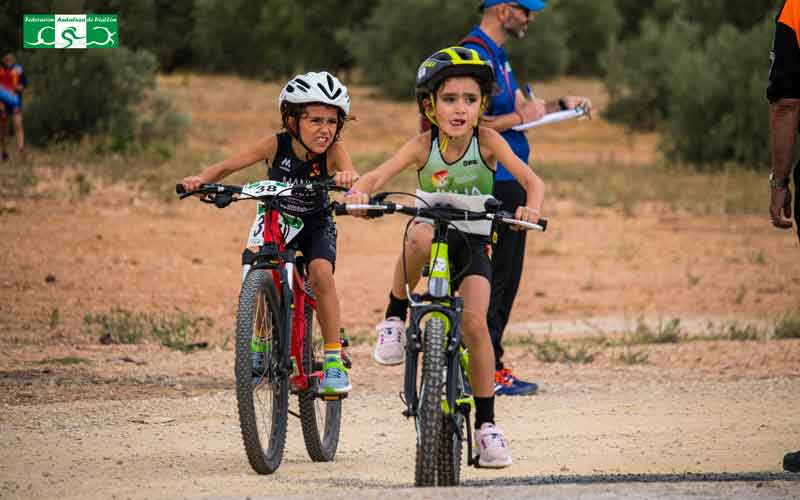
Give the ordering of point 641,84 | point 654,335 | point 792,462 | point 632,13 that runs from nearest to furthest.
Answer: point 792,462 → point 654,335 → point 641,84 → point 632,13

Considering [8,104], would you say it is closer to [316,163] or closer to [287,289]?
[316,163]

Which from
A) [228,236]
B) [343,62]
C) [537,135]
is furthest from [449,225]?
[343,62]

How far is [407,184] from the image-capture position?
22078 mm

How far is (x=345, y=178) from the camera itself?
641cm

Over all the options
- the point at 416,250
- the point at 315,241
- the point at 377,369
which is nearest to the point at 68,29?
the point at 377,369

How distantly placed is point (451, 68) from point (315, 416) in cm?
191

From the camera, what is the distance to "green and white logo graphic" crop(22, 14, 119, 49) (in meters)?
17.1

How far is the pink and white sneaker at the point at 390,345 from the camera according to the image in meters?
6.27

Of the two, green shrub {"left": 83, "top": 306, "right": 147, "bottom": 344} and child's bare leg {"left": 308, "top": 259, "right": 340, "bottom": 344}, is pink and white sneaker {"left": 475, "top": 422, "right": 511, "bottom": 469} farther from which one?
green shrub {"left": 83, "top": 306, "right": 147, "bottom": 344}

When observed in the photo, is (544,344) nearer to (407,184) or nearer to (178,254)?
(178,254)

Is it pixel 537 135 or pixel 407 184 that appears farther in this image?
pixel 537 135

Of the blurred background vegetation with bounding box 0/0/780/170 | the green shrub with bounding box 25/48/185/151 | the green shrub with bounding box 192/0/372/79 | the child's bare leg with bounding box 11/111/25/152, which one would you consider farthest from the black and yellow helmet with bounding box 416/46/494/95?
the green shrub with bounding box 192/0/372/79

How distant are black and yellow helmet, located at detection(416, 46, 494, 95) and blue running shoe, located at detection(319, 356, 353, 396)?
56.2 inches

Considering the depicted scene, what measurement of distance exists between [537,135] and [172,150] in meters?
12.8
